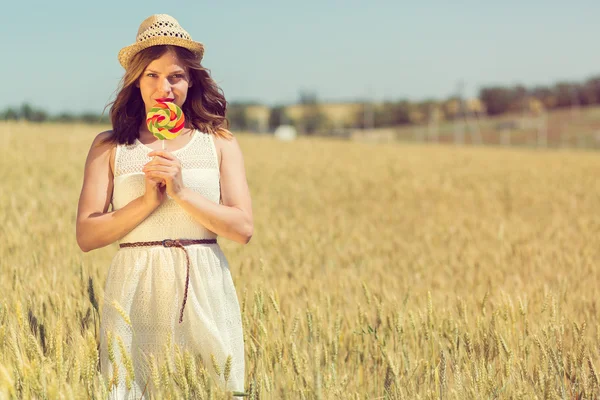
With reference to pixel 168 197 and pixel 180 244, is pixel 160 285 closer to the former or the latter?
pixel 180 244

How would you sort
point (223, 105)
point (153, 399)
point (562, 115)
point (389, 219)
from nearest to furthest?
point (153, 399) → point (223, 105) → point (389, 219) → point (562, 115)

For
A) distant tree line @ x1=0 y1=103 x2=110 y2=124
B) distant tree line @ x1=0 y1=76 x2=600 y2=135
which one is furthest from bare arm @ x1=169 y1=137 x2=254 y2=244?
distant tree line @ x1=0 y1=76 x2=600 y2=135

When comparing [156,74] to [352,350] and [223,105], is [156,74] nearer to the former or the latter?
[223,105]

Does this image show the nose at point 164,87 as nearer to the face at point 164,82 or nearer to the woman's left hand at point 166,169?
the face at point 164,82

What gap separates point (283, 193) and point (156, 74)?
7882 millimetres

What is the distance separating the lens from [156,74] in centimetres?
218

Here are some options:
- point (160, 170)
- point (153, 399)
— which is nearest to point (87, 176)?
point (160, 170)

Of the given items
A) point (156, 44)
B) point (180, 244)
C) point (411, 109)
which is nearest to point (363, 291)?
point (180, 244)

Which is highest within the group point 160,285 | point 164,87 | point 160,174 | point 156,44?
point 156,44

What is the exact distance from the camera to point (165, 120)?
204 centimetres

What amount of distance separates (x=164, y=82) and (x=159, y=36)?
0.47ft

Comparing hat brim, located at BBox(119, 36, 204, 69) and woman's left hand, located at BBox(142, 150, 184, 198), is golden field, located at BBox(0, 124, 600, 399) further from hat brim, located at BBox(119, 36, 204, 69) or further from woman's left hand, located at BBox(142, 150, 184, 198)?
hat brim, located at BBox(119, 36, 204, 69)

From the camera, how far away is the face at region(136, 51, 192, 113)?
215cm

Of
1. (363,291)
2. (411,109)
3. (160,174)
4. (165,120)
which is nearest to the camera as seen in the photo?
(160,174)
